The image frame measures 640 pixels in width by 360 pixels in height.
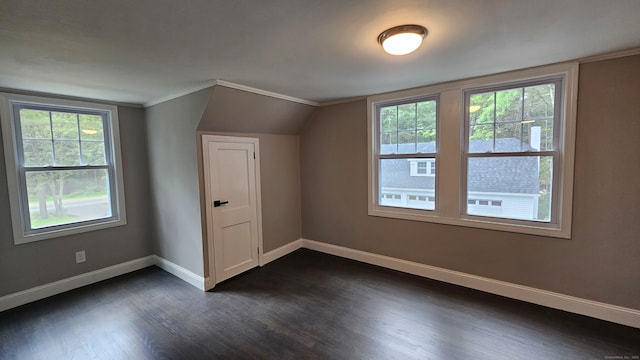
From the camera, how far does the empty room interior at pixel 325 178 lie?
1732 millimetres

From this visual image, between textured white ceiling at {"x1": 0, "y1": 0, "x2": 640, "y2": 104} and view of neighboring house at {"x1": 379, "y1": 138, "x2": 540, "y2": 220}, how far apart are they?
0.89 meters

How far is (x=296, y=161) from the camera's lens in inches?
172

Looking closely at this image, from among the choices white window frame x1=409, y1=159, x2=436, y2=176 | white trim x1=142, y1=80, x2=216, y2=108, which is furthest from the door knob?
white window frame x1=409, y1=159, x2=436, y2=176

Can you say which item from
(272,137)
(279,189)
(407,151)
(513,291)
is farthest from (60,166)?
(513,291)

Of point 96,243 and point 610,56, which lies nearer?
point 610,56

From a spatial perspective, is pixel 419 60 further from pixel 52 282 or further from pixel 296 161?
pixel 52 282

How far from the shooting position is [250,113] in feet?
10.6

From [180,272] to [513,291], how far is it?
3.88 m

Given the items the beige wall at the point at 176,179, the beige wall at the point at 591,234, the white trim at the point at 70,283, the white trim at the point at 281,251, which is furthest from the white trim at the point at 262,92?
the white trim at the point at 70,283

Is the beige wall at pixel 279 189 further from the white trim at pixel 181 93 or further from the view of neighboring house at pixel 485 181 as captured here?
the view of neighboring house at pixel 485 181

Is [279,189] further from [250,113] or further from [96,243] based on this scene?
[96,243]

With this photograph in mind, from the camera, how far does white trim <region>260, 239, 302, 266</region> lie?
3877 mm

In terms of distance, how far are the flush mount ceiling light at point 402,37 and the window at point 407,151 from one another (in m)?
1.62

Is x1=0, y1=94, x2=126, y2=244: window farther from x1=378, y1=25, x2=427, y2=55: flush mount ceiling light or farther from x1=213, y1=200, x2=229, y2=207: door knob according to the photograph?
x1=378, y1=25, x2=427, y2=55: flush mount ceiling light
